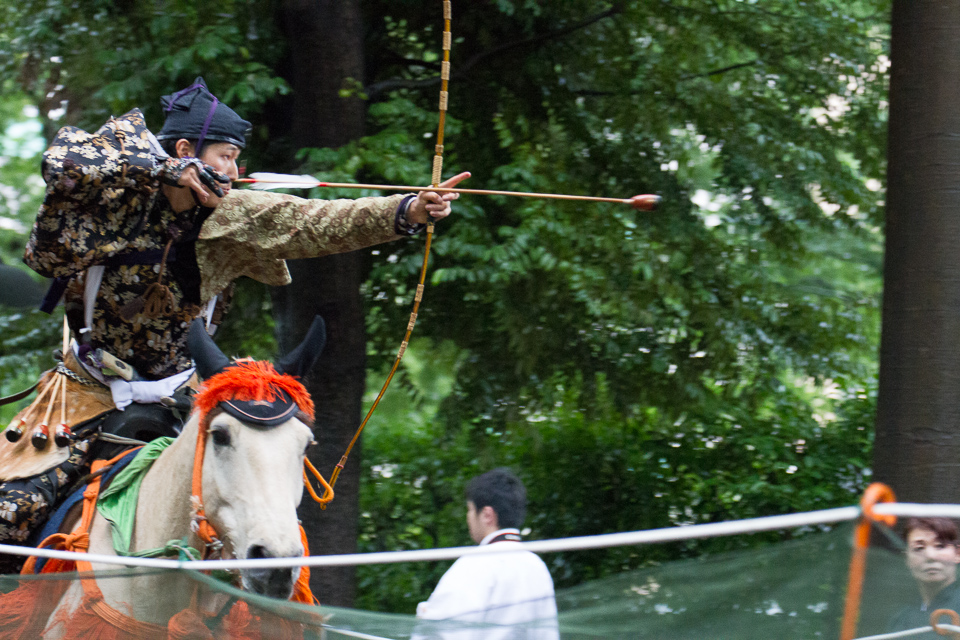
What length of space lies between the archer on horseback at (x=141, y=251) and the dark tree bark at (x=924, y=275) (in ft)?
6.85

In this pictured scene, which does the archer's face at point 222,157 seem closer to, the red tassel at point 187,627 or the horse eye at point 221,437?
the horse eye at point 221,437

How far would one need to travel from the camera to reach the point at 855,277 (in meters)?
9.19

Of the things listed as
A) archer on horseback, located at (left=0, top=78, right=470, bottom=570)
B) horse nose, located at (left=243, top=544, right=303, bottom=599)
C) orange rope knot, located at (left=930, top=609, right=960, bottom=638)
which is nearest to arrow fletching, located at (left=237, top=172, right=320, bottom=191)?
archer on horseback, located at (left=0, top=78, right=470, bottom=570)

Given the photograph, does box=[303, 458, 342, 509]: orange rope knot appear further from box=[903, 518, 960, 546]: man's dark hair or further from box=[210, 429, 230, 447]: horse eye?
box=[903, 518, 960, 546]: man's dark hair

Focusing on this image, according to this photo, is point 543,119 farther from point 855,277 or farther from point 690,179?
point 855,277

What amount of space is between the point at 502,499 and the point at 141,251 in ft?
5.40

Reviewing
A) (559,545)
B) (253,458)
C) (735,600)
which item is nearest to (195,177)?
(253,458)

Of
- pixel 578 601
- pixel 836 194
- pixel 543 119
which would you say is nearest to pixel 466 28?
pixel 543 119

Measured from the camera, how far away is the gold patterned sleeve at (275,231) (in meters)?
3.35

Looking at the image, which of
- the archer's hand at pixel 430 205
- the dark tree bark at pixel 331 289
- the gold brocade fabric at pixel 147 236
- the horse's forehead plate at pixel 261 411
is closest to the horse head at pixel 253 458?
the horse's forehead plate at pixel 261 411

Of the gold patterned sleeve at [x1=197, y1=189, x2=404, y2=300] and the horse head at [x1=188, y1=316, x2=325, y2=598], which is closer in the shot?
the horse head at [x1=188, y1=316, x2=325, y2=598]

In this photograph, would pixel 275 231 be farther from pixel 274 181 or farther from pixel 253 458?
pixel 253 458

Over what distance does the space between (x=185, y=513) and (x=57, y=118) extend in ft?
16.5

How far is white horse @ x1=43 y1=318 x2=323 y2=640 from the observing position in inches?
98.5
